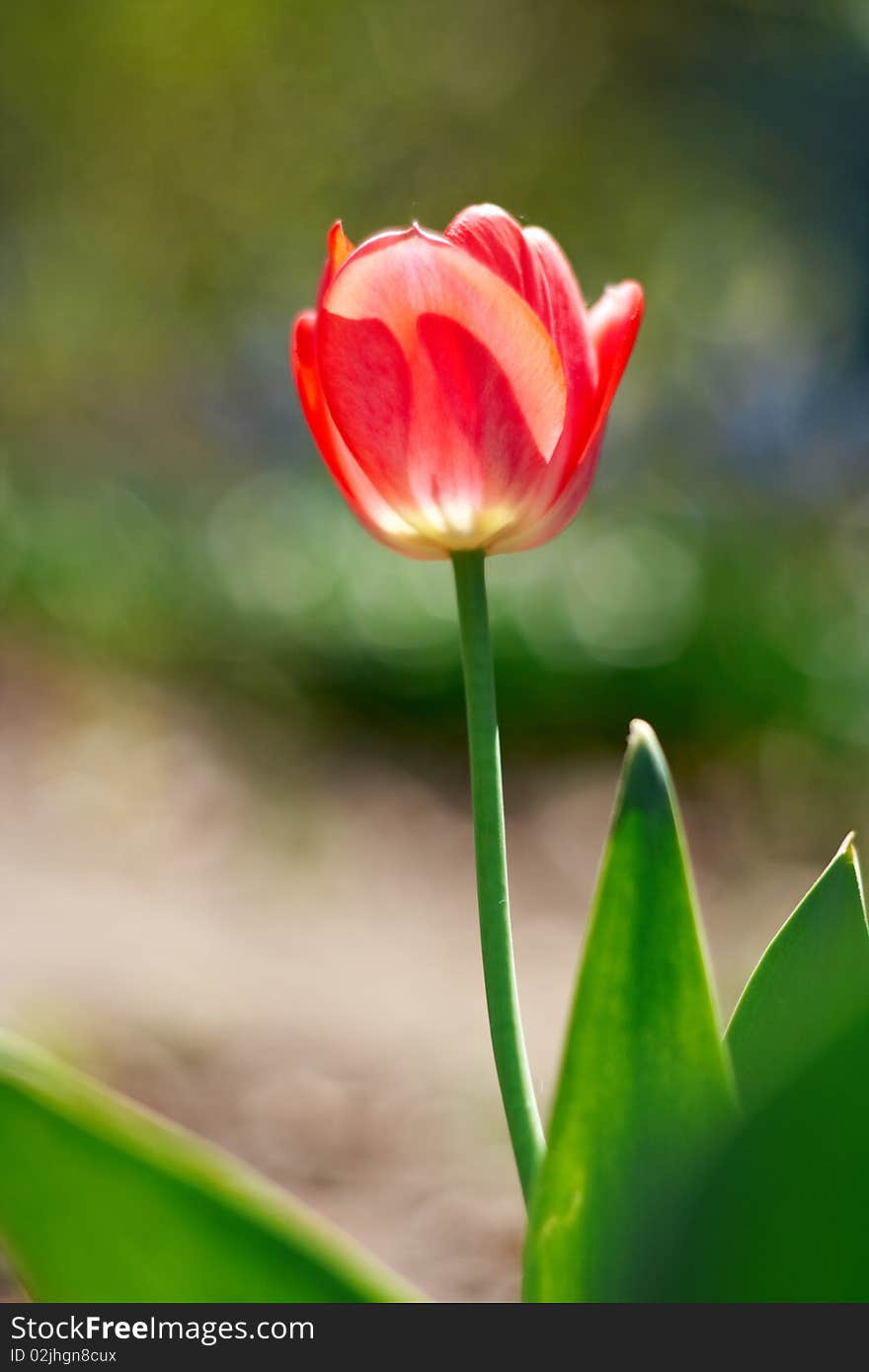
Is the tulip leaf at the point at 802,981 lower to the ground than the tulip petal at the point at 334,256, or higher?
lower

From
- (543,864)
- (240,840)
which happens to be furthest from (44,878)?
(543,864)

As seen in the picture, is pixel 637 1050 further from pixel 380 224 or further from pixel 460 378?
pixel 380 224

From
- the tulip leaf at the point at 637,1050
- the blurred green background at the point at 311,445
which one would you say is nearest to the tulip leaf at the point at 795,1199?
the tulip leaf at the point at 637,1050

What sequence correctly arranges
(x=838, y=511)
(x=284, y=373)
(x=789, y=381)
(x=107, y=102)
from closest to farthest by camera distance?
(x=838, y=511)
(x=107, y=102)
(x=789, y=381)
(x=284, y=373)

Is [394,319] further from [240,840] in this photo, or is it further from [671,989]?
[240,840]

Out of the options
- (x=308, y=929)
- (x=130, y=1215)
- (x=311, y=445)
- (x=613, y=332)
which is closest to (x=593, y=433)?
(x=613, y=332)

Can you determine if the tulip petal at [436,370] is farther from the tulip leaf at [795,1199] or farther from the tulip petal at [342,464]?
the tulip leaf at [795,1199]

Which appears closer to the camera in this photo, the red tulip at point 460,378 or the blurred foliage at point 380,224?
the red tulip at point 460,378
